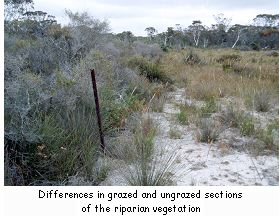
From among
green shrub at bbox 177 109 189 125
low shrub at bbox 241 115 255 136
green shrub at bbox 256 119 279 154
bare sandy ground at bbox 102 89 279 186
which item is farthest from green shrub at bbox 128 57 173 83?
green shrub at bbox 256 119 279 154

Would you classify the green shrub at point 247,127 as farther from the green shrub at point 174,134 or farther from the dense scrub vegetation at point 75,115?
the green shrub at point 174,134

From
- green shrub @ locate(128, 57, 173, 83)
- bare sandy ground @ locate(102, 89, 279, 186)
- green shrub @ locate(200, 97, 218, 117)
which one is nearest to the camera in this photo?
bare sandy ground @ locate(102, 89, 279, 186)

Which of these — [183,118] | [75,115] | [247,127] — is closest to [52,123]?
[75,115]

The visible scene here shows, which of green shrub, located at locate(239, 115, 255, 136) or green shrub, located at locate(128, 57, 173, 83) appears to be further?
green shrub, located at locate(128, 57, 173, 83)

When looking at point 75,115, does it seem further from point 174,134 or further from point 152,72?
point 152,72

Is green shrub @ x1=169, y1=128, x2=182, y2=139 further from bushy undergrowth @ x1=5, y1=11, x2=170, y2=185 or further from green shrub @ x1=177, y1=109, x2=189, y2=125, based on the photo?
bushy undergrowth @ x1=5, y1=11, x2=170, y2=185

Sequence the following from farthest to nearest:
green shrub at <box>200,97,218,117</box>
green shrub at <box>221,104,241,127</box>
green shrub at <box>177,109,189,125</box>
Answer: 1. green shrub at <box>200,97,218,117</box>
2. green shrub at <box>177,109,189,125</box>
3. green shrub at <box>221,104,241,127</box>

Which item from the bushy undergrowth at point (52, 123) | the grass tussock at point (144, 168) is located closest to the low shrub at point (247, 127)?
the bushy undergrowth at point (52, 123)

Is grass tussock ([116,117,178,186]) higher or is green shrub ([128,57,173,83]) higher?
green shrub ([128,57,173,83])

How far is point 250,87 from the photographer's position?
8719 millimetres

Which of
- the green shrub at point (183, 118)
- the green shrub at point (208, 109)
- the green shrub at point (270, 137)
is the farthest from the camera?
the green shrub at point (208, 109)

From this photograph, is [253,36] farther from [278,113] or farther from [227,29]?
[278,113]

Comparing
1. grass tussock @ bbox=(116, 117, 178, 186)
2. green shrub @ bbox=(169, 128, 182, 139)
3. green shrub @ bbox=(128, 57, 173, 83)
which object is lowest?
green shrub @ bbox=(169, 128, 182, 139)
